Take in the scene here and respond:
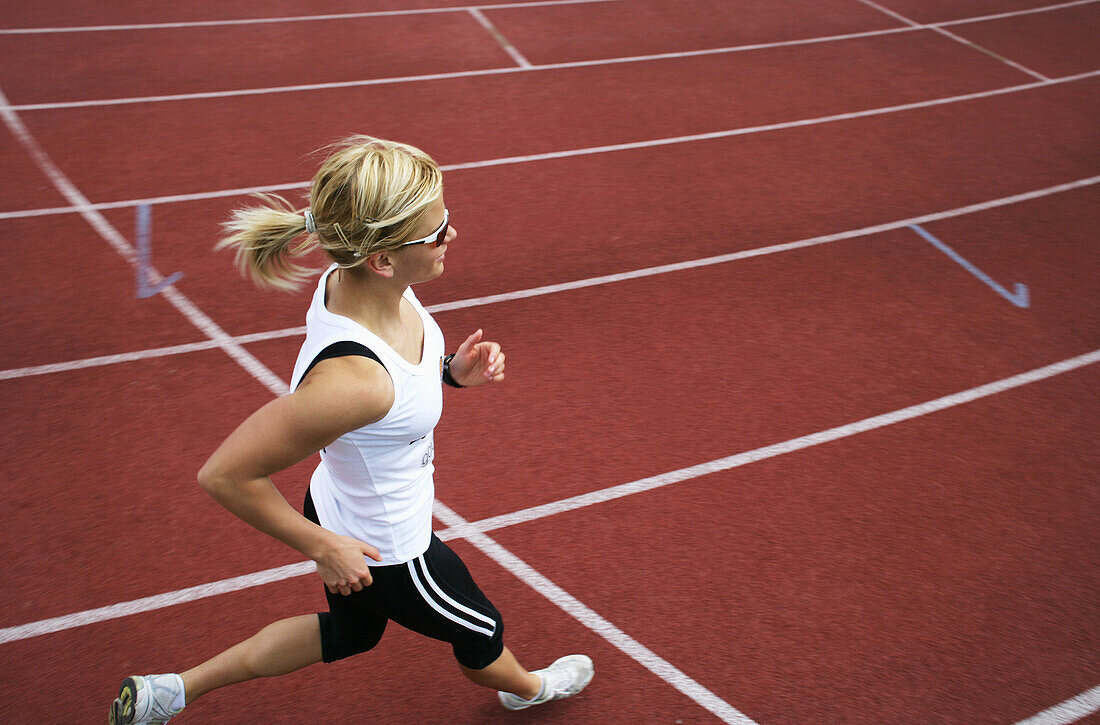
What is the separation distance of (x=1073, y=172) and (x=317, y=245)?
728cm

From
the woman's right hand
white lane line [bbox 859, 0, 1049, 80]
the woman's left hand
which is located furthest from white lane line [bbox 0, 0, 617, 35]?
the woman's right hand

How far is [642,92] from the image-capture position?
828 cm

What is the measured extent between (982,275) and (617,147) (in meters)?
2.95

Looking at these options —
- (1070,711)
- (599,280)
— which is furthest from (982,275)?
(1070,711)

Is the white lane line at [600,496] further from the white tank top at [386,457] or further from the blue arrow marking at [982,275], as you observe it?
the white tank top at [386,457]

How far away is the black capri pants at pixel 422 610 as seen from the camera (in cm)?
230

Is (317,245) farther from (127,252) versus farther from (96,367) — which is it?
(127,252)

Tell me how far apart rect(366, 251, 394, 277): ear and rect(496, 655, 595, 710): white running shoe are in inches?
61.0

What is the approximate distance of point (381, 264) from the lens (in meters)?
1.98

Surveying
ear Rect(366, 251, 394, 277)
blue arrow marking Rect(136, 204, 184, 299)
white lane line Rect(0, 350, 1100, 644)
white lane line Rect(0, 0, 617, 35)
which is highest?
white lane line Rect(0, 0, 617, 35)

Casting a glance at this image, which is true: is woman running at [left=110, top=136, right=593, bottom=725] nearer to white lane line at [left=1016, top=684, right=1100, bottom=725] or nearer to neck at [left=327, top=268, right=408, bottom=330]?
neck at [left=327, top=268, right=408, bottom=330]

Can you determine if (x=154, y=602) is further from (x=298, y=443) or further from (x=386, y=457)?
(x=298, y=443)

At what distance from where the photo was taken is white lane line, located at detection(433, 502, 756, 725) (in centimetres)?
307

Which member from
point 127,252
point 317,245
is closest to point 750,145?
point 127,252
